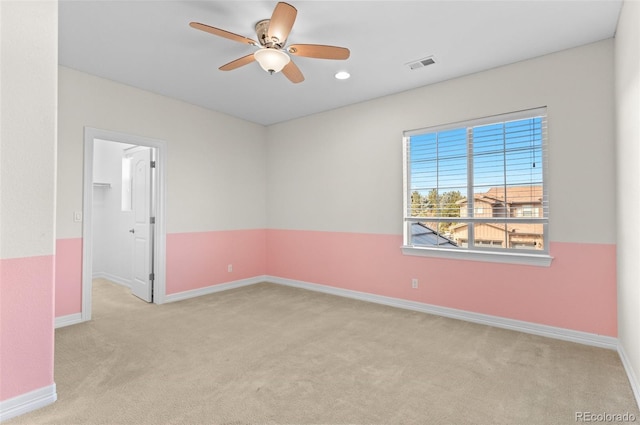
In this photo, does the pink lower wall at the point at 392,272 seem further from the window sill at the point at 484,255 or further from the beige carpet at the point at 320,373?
the beige carpet at the point at 320,373

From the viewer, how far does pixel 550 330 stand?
320 cm

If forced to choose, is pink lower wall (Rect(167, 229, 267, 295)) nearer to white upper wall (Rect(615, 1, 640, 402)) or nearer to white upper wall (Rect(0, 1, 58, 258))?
white upper wall (Rect(0, 1, 58, 258))

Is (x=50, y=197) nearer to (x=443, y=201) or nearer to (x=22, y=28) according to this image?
(x=22, y=28)

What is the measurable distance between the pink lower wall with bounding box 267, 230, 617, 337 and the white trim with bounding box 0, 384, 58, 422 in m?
3.40

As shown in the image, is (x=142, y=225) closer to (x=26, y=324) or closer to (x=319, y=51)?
(x=26, y=324)

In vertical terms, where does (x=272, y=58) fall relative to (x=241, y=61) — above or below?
below

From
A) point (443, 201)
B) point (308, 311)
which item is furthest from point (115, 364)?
point (443, 201)

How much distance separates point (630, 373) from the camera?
2.36 m

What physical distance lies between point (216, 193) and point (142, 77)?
6.07 ft

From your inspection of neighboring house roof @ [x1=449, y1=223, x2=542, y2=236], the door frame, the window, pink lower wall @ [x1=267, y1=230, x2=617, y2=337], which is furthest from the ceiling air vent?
the door frame

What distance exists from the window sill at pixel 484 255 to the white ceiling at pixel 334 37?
6.50ft

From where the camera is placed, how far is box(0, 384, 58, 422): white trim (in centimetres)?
189

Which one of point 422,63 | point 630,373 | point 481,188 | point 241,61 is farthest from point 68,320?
point 630,373

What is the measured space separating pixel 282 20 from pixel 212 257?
12.0 feet
